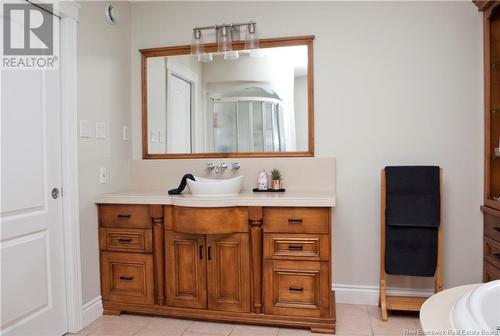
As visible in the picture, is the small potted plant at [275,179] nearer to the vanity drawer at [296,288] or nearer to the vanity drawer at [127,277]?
the vanity drawer at [296,288]

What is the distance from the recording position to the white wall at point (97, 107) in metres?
2.44

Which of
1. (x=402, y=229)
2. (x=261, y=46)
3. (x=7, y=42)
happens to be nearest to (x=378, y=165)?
(x=402, y=229)

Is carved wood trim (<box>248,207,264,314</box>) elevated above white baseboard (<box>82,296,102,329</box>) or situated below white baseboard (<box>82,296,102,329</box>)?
above

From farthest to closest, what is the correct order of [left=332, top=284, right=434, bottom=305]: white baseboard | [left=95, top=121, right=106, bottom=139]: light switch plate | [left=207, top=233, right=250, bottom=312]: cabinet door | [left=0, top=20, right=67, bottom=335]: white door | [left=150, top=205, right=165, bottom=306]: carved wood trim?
[left=332, top=284, right=434, bottom=305]: white baseboard < [left=95, top=121, right=106, bottom=139]: light switch plate < [left=150, top=205, right=165, bottom=306]: carved wood trim < [left=207, top=233, right=250, bottom=312]: cabinet door < [left=0, top=20, right=67, bottom=335]: white door

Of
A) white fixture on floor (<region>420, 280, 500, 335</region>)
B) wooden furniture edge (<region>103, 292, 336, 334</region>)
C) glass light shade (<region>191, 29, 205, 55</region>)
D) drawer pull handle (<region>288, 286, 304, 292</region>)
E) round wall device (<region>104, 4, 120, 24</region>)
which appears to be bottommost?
wooden furniture edge (<region>103, 292, 336, 334</region>)

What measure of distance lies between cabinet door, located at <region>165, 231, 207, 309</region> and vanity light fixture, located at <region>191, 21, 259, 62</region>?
1.43 metres

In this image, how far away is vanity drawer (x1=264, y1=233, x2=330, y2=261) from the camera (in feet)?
7.39

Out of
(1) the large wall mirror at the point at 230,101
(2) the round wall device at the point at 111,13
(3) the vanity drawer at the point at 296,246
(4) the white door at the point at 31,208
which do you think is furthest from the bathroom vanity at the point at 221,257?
(2) the round wall device at the point at 111,13

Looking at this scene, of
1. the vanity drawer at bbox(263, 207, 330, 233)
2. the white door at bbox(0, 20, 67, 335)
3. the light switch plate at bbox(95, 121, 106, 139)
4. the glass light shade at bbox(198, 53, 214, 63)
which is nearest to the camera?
the white door at bbox(0, 20, 67, 335)

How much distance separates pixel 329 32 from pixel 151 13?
57.6 inches

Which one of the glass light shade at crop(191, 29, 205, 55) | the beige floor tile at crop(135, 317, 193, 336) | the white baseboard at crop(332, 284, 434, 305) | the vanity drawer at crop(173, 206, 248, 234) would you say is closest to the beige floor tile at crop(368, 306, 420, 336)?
the white baseboard at crop(332, 284, 434, 305)

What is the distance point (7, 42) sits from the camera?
1970mm

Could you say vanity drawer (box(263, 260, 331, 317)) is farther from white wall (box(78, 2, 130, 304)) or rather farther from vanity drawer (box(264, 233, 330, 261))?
white wall (box(78, 2, 130, 304))

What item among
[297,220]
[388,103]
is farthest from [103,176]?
[388,103]
